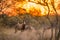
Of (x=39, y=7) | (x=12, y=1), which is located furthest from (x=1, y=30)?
(x=39, y=7)

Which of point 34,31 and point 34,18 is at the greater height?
point 34,18

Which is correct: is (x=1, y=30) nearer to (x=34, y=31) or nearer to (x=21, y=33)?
(x=21, y=33)

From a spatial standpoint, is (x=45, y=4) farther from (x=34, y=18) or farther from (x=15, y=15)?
(x=15, y=15)

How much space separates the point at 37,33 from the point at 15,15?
32cm

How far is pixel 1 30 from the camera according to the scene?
6.25 ft

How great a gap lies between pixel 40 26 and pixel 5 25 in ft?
1.28

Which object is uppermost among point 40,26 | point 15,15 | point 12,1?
point 12,1

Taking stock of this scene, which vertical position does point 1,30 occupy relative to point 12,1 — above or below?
below

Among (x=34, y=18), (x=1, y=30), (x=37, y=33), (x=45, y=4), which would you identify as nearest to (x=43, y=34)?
(x=37, y=33)

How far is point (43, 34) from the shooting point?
76.6 inches

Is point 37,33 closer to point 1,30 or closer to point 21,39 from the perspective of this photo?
point 21,39

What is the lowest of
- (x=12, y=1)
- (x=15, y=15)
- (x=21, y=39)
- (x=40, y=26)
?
(x=21, y=39)

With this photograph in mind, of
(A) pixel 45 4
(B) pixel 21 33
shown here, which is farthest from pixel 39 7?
(B) pixel 21 33

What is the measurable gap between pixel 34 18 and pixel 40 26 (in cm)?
11
